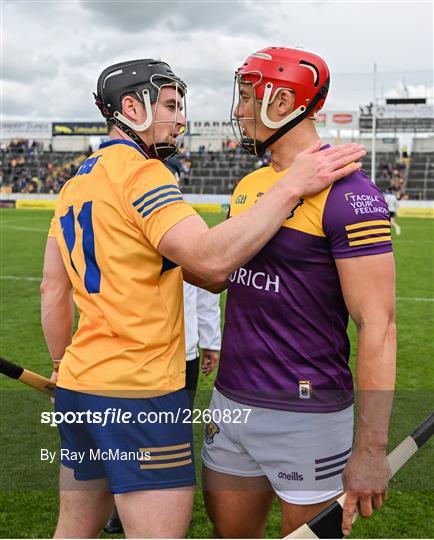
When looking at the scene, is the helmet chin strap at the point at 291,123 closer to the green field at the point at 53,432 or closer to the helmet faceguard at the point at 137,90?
the helmet faceguard at the point at 137,90

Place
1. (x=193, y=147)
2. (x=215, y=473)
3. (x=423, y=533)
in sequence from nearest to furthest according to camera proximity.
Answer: (x=215, y=473) < (x=423, y=533) < (x=193, y=147)

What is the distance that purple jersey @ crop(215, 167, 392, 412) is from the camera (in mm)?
2398

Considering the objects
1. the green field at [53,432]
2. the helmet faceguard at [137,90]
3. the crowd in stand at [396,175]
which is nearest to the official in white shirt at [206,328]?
the green field at [53,432]

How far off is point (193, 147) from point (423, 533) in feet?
185

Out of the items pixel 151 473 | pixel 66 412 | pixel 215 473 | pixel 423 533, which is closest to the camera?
pixel 151 473

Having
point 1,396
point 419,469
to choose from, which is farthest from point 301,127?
point 1,396

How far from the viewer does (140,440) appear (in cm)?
230

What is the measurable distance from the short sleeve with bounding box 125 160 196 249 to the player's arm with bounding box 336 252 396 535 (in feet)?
2.16

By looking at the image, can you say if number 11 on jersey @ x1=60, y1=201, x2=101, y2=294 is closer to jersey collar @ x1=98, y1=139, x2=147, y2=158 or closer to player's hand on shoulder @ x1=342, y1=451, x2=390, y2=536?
jersey collar @ x1=98, y1=139, x2=147, y2=158

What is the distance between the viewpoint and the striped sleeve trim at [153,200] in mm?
2223

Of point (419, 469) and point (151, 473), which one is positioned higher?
point (151, 473)

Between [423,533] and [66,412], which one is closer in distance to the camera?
[66,412]

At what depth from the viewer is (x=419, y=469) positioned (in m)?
4.85

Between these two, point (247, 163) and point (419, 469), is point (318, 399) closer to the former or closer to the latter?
point (419, 469)
